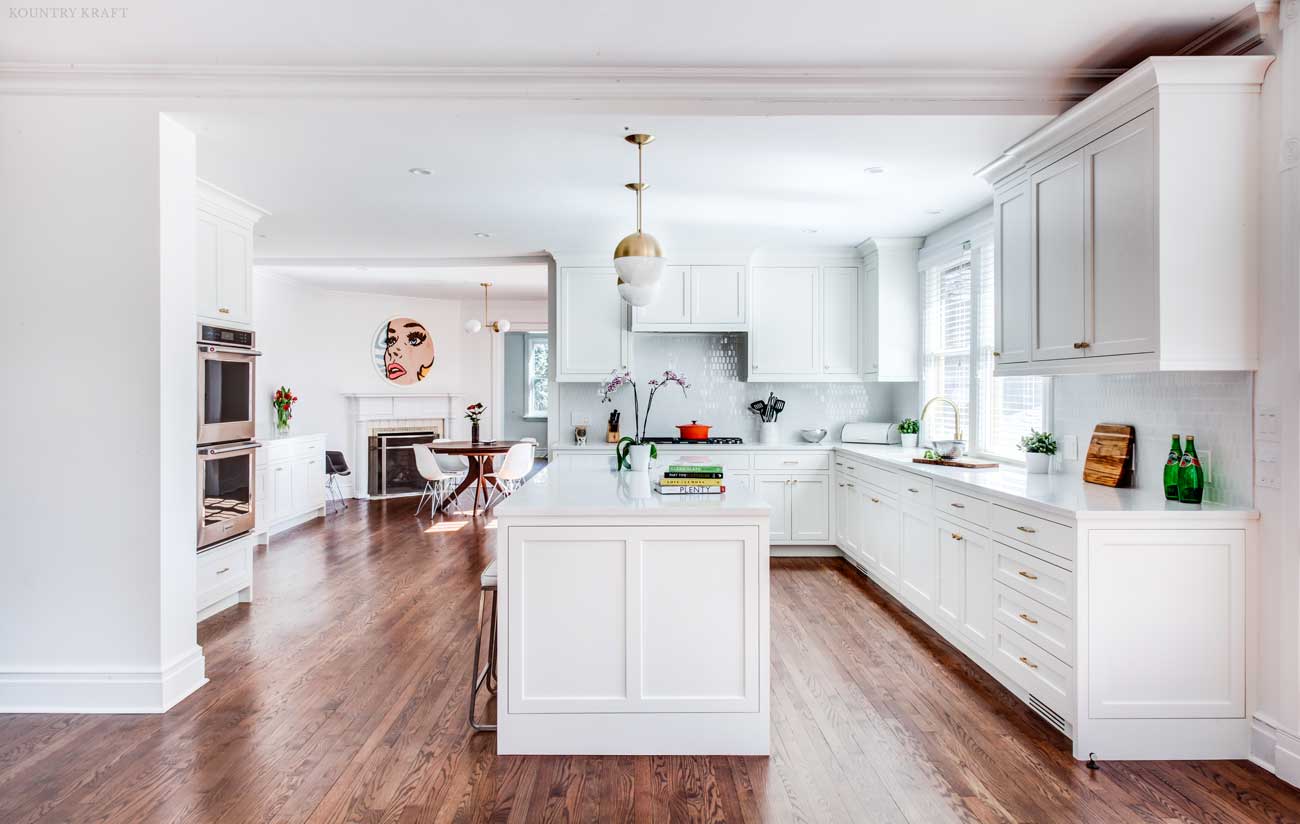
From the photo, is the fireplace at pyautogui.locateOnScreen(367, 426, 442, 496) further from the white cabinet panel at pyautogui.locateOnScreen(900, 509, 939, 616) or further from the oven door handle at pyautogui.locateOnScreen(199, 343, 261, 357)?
the white cabinet panel at pyautogui.locateOnScreen(900, 509, 939, 616)

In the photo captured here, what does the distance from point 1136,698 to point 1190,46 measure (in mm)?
2375

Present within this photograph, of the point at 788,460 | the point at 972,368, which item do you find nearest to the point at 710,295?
the point at 788,460

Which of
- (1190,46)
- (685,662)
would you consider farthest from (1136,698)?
(1190,46)

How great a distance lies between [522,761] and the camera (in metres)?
2.56

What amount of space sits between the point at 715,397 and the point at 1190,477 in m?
3.89

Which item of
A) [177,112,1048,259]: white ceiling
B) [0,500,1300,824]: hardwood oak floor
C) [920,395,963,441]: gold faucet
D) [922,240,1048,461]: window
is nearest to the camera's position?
[0,500,1300,824]: hardwood oak floor

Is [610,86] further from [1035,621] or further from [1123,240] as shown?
[1035,621]

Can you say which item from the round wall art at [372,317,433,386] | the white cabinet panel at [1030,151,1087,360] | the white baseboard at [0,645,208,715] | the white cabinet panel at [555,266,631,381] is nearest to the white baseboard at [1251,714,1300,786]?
the white cabinet panel at [1030,151,1087,360]

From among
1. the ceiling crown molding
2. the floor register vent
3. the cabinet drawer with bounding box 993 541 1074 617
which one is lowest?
the floor register vent

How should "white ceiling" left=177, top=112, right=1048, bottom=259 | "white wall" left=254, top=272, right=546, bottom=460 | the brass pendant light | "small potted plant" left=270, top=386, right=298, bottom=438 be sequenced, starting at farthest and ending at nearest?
"white wall" left=254, top=272, right=546, bottom=460, "small potted plant" left=270, top=386, right=298, bottom=438, the brass pendant light, "white ceiling" left=177, top=112, right=1048, bottom=259

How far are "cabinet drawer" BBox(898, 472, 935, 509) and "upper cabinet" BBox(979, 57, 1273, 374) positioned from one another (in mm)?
1187

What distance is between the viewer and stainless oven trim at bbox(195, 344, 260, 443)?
3959mm

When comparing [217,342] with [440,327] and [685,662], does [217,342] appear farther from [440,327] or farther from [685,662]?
[440,327]

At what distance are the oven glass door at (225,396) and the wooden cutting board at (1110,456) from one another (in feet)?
14.5
